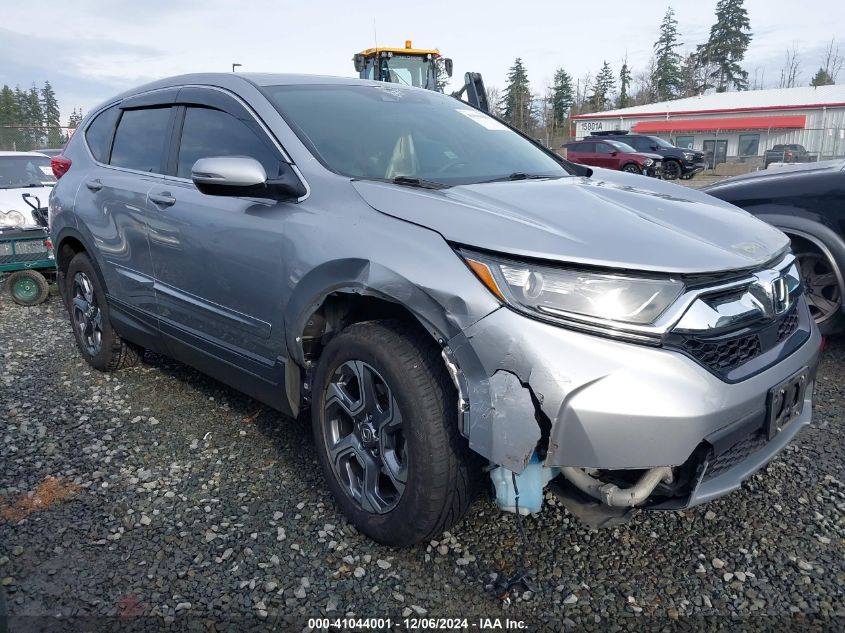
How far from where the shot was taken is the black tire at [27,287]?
279 inches

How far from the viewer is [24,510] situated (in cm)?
290

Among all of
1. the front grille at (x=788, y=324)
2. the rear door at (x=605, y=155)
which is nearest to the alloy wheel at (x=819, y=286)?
the front grille at (x=788, y=324)

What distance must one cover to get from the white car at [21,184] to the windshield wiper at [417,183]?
6.48 metres

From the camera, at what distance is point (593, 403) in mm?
1910

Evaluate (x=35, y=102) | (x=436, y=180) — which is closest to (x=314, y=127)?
(x=436, y=180)

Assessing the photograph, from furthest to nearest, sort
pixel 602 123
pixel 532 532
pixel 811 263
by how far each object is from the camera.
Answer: pixel 602 123
pixel 811 263
pixel 532 532

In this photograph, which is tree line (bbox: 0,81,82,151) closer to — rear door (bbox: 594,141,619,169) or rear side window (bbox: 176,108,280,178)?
rear side window (bbox: 176,108,280,178)

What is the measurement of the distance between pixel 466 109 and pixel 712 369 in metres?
2.25

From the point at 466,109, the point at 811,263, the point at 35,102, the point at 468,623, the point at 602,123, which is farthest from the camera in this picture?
the point at 35,102

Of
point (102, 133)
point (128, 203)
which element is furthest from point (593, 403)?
point (102, 133)

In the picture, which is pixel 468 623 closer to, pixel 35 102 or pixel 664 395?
pixel 664 395

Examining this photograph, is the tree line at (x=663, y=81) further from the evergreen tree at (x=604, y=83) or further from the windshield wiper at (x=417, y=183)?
the windshield wiper at (x=417, y=183)

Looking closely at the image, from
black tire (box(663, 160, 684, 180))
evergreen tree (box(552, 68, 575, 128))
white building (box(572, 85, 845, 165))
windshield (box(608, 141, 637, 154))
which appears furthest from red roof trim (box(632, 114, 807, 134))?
evergreen tree (box(552, 68, 575, 128))

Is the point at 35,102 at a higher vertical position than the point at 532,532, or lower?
higher
